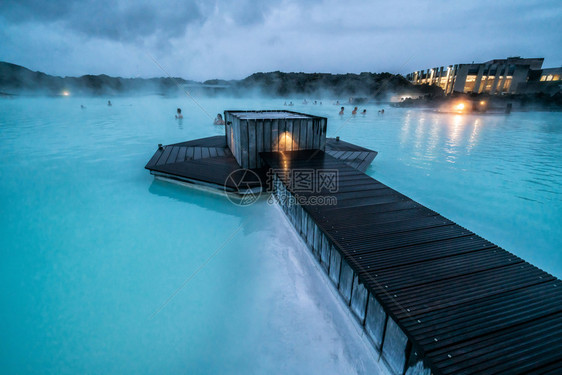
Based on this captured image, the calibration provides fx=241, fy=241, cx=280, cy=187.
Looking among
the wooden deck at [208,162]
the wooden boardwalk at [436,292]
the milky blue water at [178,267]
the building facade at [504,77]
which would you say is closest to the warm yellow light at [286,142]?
the wooden deck at [208,162]

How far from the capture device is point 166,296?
5203 millimetres

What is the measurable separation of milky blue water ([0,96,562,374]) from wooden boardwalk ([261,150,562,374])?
897 millimetres

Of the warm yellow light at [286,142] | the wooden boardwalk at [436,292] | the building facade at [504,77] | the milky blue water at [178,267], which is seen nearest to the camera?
the wooden boardwalk at [436,292]

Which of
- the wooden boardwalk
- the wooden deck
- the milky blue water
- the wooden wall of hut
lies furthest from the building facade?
the wooden boardwalk

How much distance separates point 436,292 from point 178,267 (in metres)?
5.44

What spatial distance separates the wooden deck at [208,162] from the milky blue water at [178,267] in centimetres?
73

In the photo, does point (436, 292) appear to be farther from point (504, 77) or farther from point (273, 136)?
point (504, 77)

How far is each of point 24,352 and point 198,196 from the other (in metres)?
5.65

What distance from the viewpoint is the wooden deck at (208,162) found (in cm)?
870

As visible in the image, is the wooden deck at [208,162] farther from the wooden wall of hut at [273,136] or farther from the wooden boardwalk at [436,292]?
the wooden boardwalk at [436,292]

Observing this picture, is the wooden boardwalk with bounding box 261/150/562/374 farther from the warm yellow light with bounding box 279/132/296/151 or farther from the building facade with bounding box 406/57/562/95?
the building facade with bounding box 406/57/562/95

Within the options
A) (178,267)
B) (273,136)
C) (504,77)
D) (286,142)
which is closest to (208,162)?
(273,136)

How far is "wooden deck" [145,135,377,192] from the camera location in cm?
870

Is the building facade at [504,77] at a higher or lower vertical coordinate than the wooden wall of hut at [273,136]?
higher
